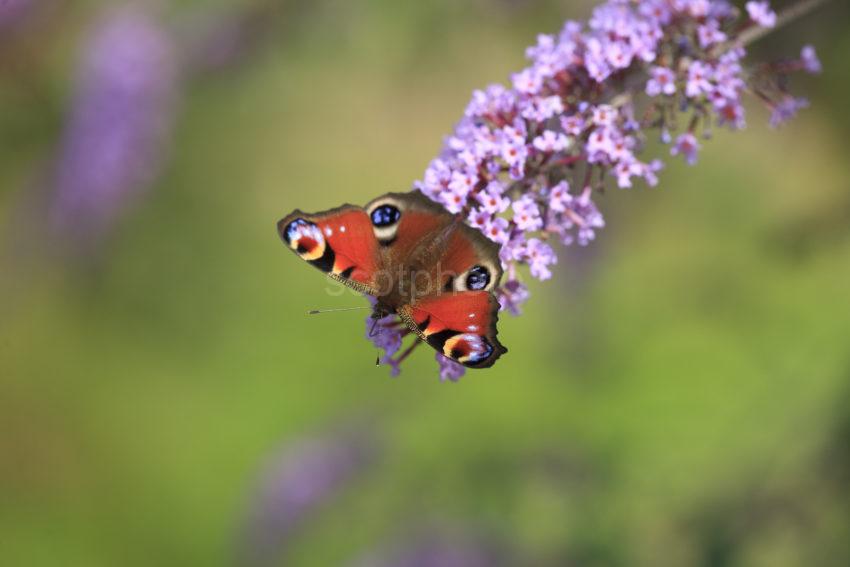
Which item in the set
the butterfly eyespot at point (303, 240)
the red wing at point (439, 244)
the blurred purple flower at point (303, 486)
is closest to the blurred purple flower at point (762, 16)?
the red wing at point (439, 244)

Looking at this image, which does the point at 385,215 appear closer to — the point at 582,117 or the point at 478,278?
the point at 478,278

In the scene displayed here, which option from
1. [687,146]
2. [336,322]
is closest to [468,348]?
[687,146]

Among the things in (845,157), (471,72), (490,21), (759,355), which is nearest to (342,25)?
(490,21)

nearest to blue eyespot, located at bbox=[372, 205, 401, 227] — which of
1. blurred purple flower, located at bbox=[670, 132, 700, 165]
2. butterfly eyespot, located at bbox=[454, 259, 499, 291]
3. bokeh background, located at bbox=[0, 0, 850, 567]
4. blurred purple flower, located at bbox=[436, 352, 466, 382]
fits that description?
butterfly eyespot, located at bbox=[454, 259, 499, 291]

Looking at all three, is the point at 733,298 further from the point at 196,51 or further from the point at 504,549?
the point at 196,51

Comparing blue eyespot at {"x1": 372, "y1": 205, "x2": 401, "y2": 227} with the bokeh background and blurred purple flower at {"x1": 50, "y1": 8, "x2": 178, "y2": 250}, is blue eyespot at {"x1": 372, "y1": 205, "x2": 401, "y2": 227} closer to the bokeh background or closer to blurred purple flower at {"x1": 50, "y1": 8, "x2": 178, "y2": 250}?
the bokeh background
